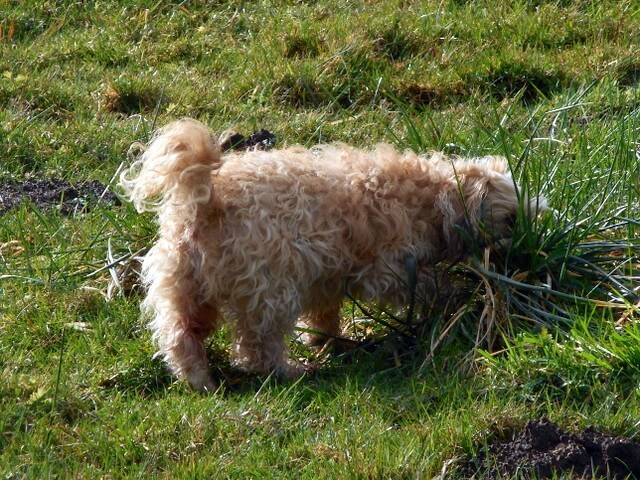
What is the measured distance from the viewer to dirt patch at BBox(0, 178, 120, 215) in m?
6.53

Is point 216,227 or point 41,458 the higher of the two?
point 216,227

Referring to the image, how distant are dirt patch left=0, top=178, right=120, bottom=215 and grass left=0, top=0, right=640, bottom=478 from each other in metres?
0.11

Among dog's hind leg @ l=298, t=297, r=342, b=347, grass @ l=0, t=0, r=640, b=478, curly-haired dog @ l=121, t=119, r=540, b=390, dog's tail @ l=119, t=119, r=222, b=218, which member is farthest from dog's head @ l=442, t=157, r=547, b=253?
dog's tail @ l=119, t=119, r=222, b=218

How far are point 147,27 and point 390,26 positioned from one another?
1.95m

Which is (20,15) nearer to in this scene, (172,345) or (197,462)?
(172,345)

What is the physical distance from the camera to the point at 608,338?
4.71 m

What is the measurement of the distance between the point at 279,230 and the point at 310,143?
256 centimetres

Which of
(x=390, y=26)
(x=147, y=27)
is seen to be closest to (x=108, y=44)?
(x=147, y=27)

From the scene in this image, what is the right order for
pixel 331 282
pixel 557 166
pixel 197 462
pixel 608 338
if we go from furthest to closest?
pixel 557 166 < pixel 331 282 < pixel 608 338 < pixel 197 462

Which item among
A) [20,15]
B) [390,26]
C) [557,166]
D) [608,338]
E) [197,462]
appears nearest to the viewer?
[197,462]

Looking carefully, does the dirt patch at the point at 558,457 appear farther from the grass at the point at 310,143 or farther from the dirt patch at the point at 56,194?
the dirt patch at the point at 56,194

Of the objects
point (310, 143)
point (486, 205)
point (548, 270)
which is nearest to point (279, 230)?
point (486, 205)

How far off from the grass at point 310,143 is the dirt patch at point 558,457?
0.43ft

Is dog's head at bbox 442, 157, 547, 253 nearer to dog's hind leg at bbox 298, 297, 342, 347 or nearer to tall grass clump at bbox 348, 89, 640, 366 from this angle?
tall grass clump at bbox 348, 89, 640, 366
